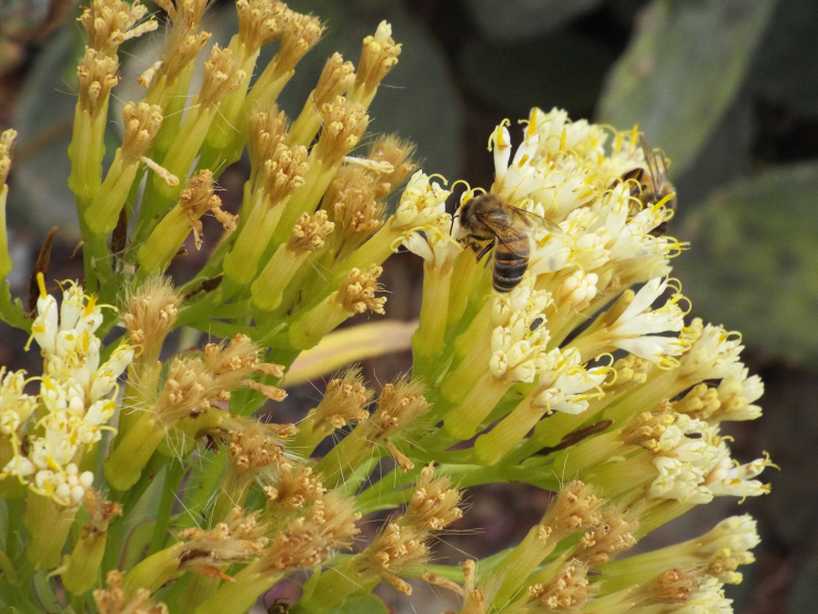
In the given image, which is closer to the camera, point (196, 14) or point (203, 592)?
point (203, 592)

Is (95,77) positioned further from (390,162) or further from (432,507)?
(432,507)

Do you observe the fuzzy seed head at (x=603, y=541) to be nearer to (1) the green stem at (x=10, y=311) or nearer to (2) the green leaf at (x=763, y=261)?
(1) the green stem at (x=10, y=311)

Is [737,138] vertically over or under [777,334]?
over

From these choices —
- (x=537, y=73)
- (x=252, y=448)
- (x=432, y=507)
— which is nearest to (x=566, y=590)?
(x=432, y=507)

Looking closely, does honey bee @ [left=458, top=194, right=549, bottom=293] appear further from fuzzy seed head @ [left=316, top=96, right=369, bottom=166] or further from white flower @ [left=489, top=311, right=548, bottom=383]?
fuzzy seed head @ [left=316, top=96, right=369, bottom=166]

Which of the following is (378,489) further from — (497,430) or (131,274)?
(131,274)

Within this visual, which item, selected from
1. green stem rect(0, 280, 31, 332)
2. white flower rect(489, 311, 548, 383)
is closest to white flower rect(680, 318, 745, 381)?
white flower rect(489, 311, 548, 383)

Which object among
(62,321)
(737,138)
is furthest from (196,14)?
(737,138)
